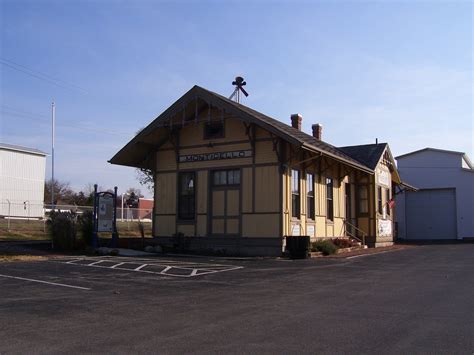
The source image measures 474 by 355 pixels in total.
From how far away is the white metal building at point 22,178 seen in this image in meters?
50.6

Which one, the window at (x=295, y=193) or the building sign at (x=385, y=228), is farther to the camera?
the building sign at (x=385, y=228)

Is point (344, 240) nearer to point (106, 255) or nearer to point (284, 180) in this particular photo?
point (284, 180)

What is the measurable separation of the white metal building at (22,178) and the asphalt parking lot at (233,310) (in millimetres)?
37966

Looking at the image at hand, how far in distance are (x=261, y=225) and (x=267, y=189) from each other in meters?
1.41

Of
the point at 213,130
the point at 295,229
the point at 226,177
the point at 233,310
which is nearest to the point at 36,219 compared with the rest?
the point at 213,130

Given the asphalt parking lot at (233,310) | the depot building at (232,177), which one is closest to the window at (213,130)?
the depot building at (232,177)

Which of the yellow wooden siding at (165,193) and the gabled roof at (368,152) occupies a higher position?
the gabled roof at (368,152)

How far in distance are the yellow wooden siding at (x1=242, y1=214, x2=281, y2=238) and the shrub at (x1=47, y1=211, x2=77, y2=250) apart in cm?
712

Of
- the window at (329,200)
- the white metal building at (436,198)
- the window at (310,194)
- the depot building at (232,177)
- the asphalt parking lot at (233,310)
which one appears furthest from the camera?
the white metal building at (436,198)

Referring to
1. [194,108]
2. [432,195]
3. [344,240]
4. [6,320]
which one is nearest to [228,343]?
[6,320]

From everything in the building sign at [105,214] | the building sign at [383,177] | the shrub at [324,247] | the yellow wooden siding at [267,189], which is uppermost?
the building sign at [383,177]

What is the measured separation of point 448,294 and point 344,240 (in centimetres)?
1336

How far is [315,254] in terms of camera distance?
20.0 meters

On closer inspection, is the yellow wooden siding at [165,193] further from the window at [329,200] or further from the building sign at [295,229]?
the window at [329,200]
